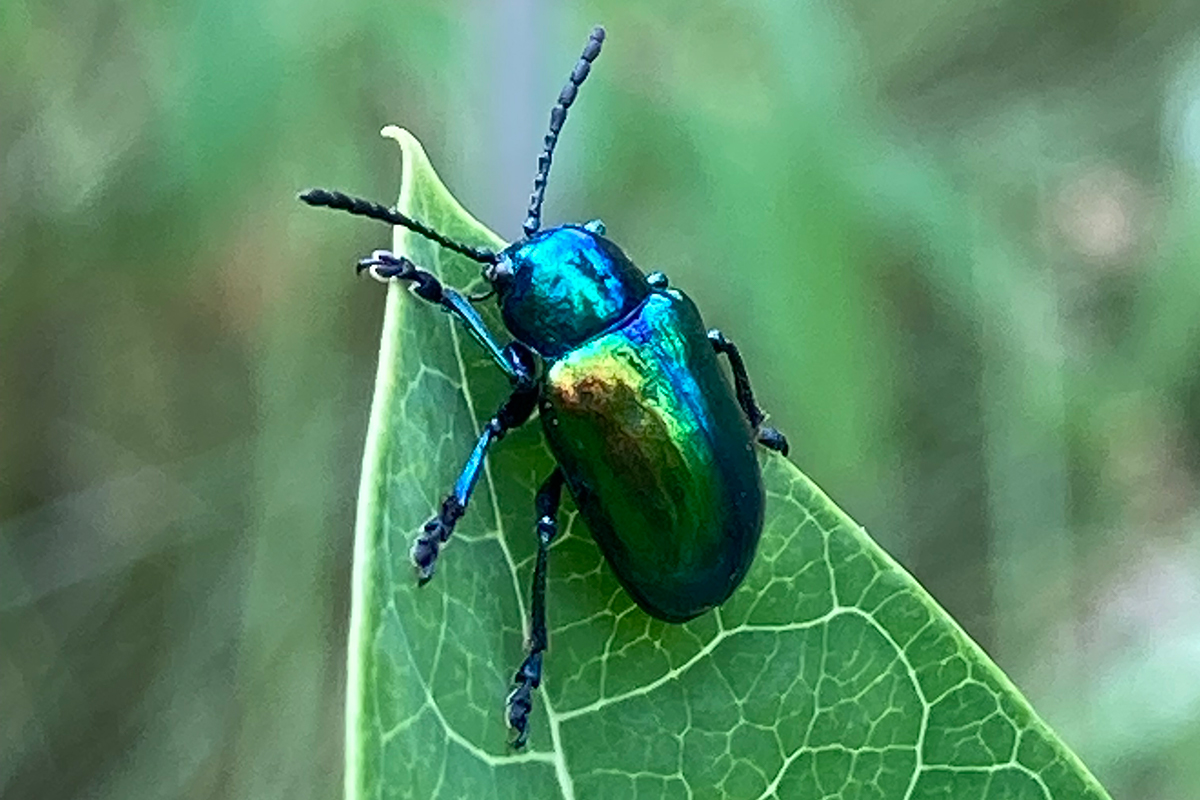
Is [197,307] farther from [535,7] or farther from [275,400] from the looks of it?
[535,7]

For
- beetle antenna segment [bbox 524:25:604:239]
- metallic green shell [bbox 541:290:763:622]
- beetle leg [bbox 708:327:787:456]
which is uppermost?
beetle antenna segment [bbox 524:25:604:239]

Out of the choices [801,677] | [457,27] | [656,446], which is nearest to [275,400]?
[457,27]

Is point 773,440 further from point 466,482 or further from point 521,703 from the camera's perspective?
point 521,703

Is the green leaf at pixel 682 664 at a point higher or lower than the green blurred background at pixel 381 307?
lower

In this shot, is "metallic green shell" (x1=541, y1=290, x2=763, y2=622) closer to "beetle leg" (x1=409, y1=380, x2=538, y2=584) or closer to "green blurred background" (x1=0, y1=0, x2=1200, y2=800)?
"beetle leg" (x1=409, y1=380, x2=538, y2=584)

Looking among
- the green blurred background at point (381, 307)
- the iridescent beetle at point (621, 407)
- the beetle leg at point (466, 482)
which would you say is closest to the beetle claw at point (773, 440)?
the iridescent beetle at point (621, 407)

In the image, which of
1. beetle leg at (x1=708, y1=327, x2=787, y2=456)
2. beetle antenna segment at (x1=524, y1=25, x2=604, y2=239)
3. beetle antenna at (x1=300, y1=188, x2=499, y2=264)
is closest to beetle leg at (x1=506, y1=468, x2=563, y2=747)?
beetle antenna at (x1=300, y1=188, x2=499, y2=264)

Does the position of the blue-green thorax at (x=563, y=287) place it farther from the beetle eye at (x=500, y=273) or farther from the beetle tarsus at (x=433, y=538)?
the beetle tarsus at (x=433, y=538)
